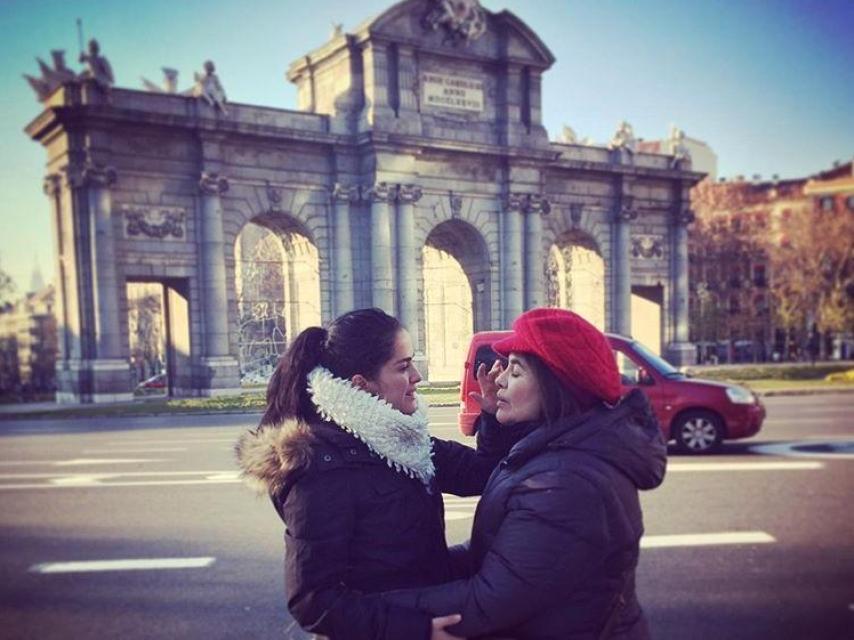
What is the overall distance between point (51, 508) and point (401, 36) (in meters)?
5.77

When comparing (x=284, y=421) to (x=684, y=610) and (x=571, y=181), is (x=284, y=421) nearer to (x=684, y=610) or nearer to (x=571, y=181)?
(x=571, y=181)

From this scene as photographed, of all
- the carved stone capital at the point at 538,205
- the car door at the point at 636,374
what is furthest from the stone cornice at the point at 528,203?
the car door at the point at 636,374

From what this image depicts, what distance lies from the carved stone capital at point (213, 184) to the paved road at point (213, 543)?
25.7 feet

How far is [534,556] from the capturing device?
7.05 ft

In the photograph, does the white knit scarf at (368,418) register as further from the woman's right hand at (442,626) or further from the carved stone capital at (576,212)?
the carved stone capital at (576,212)

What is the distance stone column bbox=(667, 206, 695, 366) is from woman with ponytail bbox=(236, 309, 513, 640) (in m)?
3.15

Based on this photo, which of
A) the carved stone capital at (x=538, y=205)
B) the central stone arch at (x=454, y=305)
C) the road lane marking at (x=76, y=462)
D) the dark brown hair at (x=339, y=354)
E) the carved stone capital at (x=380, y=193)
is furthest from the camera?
the carved stone capital at (x=380, y=193)

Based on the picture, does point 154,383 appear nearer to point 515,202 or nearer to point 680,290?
point 515,202

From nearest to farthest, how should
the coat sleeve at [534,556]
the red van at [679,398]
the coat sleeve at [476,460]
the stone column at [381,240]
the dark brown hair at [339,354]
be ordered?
1. the coat sleeve at [534,556]
2. the dark brown hair at [339,354]
3. the coat sleeve at [476,460]
4. the red van at [679,398]
5. the stone column at [381,240]

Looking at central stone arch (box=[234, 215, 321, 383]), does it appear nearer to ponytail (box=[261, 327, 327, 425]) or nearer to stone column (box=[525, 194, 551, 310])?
ponytail (box=[261, 327, 327, 425])

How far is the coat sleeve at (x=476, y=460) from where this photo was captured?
9.41ft

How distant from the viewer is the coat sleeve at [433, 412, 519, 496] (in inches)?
113

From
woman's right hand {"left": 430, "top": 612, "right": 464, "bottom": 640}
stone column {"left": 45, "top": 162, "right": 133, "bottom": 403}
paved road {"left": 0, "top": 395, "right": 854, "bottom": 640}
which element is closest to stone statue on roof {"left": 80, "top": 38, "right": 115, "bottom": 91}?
stone column {"left": 45, "top": 162, "right": 133, "bottom": 403}

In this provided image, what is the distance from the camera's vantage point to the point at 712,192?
6.96 m
